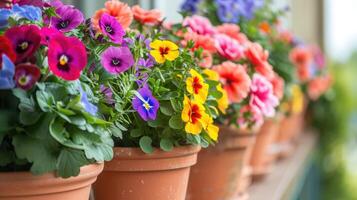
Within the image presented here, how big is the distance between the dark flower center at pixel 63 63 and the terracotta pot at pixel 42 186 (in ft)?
0.44

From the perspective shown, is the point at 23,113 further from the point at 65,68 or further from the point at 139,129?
the point at 139,129

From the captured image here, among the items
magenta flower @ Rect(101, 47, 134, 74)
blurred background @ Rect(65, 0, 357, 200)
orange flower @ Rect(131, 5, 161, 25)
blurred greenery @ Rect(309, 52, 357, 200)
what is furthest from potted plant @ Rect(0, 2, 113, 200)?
blurred greenery @ Rect(309, 52, 357, 200)

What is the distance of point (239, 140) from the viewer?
1.36 metres

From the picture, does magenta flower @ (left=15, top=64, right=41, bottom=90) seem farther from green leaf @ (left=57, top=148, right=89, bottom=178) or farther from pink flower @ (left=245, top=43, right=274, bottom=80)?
pink flower @ (left=245, top=43, right=274, bottom=80)

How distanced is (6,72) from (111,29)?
26 cm

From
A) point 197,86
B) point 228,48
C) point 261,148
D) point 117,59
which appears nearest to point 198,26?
point 228,48

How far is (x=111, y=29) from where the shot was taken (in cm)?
91

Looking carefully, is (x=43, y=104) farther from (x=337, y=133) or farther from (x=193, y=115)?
(x=337, y=133)

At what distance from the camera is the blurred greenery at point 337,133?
136 inches

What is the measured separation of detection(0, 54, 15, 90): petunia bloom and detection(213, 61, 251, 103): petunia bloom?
615 millimetres

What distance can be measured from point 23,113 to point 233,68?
609mm

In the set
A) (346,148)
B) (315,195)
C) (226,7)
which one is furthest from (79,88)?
(346,148)

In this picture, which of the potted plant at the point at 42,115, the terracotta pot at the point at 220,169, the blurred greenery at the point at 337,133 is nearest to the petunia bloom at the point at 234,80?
the terracotta pot at the point at 220,169

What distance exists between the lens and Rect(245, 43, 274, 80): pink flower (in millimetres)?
1286
